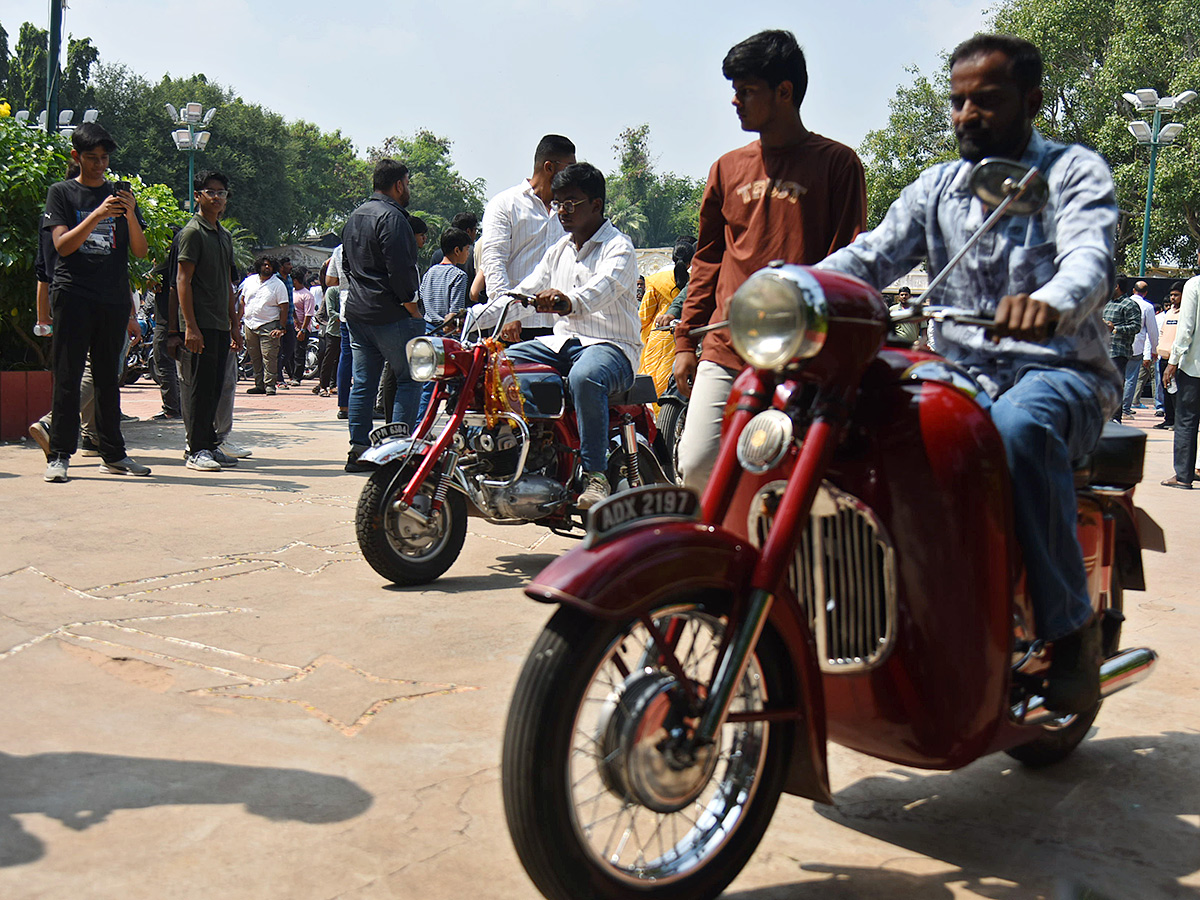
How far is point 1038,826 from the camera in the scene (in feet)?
9.01

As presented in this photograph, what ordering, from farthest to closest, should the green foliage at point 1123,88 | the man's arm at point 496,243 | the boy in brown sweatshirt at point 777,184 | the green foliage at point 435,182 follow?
the green foliage at point 435,182 → the green foliage at point 1123,88 → the man's arm at point 496,243 → the boy in brown sweatshirt at point 777,184

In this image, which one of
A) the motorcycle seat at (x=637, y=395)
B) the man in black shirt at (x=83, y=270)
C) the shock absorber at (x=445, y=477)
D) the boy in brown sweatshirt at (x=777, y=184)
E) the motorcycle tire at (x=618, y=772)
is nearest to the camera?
the motorcycle tire at (x=618, y=772)

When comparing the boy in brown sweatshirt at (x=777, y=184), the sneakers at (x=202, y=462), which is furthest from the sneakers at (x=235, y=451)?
the boy in brown sweatshirt at (x=777, y=184)

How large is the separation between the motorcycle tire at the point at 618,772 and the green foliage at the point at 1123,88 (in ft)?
115

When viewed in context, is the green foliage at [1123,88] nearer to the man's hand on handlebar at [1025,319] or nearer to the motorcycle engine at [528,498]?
the motorcycle engine at [528,498]

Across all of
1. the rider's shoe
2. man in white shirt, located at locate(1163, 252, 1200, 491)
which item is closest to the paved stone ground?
the rider's shoe

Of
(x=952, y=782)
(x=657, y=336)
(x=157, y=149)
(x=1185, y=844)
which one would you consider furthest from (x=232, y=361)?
(x=157, y=149)

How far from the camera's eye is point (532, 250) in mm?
6555

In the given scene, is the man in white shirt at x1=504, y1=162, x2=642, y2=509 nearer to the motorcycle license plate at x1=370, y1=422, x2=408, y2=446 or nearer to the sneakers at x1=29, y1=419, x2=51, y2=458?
the motorcycle license plate at x1=370, y1=422, x2=408, y2=446

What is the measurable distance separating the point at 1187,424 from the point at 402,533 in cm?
667

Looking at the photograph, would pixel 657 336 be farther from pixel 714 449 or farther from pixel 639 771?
pixel 639 771

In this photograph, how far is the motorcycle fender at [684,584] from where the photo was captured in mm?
1991

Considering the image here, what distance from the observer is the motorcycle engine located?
5.11 metres

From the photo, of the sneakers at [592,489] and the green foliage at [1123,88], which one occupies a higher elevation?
the green foliage at [1123,88]
